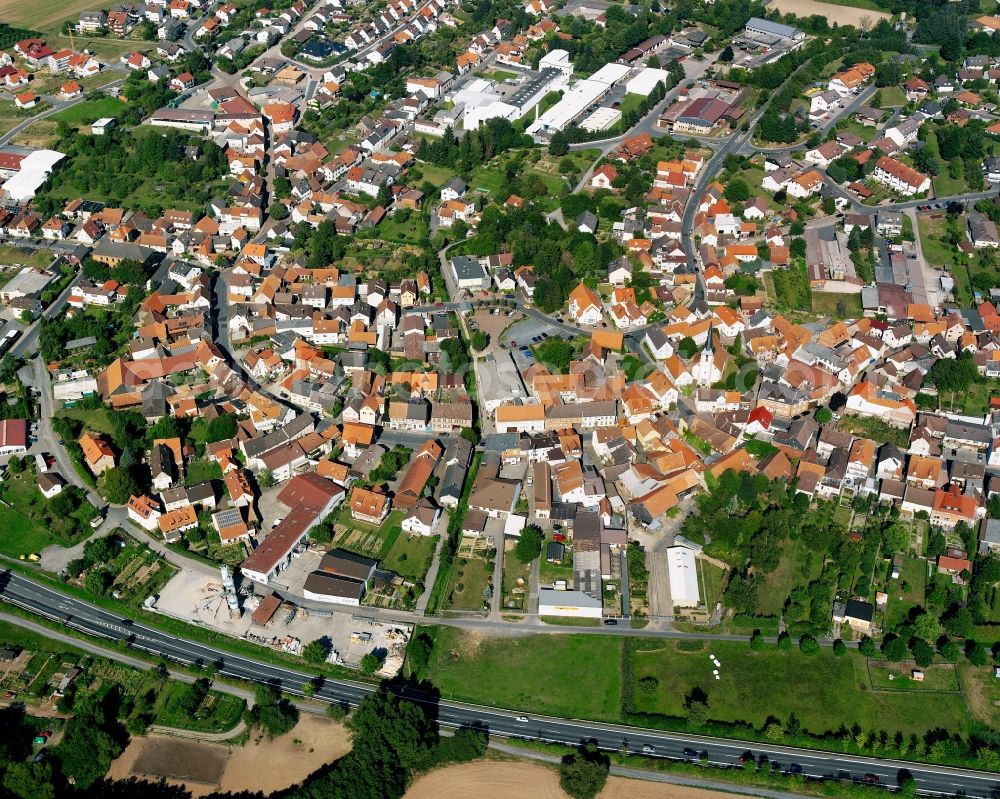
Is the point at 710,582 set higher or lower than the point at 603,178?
lower

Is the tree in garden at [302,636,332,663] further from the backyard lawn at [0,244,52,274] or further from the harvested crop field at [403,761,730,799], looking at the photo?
the backyard lawn at [0,244,52,274]

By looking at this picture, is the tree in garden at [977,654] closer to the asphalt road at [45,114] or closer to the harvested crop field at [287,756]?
the harvested crop field at [287,756]

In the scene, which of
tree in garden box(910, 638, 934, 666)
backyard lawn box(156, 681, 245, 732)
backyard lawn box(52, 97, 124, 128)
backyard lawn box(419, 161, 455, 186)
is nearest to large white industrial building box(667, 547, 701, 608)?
tree in garden box(910, 638, 934, 666)

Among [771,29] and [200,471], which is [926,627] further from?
[771,29]

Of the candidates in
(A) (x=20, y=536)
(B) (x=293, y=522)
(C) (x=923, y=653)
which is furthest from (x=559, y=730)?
(A) (x=20, y=536)

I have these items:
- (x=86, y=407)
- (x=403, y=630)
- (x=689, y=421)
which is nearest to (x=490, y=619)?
(x=403, y=630)

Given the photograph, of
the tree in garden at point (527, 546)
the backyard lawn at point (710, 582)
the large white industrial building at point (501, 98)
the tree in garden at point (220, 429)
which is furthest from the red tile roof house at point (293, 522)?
the large white industrial building at point (501, 98)
